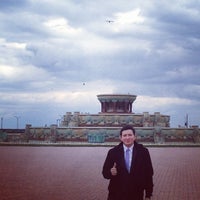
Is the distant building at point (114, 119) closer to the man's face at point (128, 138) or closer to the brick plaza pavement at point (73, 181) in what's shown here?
the brick plaza pavement at point (73, 181)

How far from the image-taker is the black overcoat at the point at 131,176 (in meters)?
4.73

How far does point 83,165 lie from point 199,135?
2016cm

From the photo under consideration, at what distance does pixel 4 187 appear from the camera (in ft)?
35.5

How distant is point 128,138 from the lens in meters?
4.81

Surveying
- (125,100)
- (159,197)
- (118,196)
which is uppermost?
(125,100)

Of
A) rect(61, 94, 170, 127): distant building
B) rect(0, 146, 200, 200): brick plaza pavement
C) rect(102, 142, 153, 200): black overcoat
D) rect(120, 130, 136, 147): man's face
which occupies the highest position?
rect(61, 94, 170, 127): distant building

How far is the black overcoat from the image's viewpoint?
4730 millimetres

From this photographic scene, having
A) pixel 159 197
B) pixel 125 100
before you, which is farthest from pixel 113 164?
pixel 125 100

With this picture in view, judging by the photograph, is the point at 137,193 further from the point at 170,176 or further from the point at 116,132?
the point at 116,132

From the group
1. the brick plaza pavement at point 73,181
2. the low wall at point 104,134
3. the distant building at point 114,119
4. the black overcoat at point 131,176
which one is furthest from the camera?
the distant building at point 114,119

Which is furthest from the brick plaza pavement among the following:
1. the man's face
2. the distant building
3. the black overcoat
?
the distant building

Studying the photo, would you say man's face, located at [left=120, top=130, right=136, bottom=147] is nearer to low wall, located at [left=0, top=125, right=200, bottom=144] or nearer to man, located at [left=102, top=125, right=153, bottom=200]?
man, located at [left=102, top=125, right=153, bottom=200]

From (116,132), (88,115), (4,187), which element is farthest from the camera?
(88,115)

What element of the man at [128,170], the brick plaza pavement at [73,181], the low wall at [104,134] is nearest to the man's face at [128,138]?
the man at [128,170]
